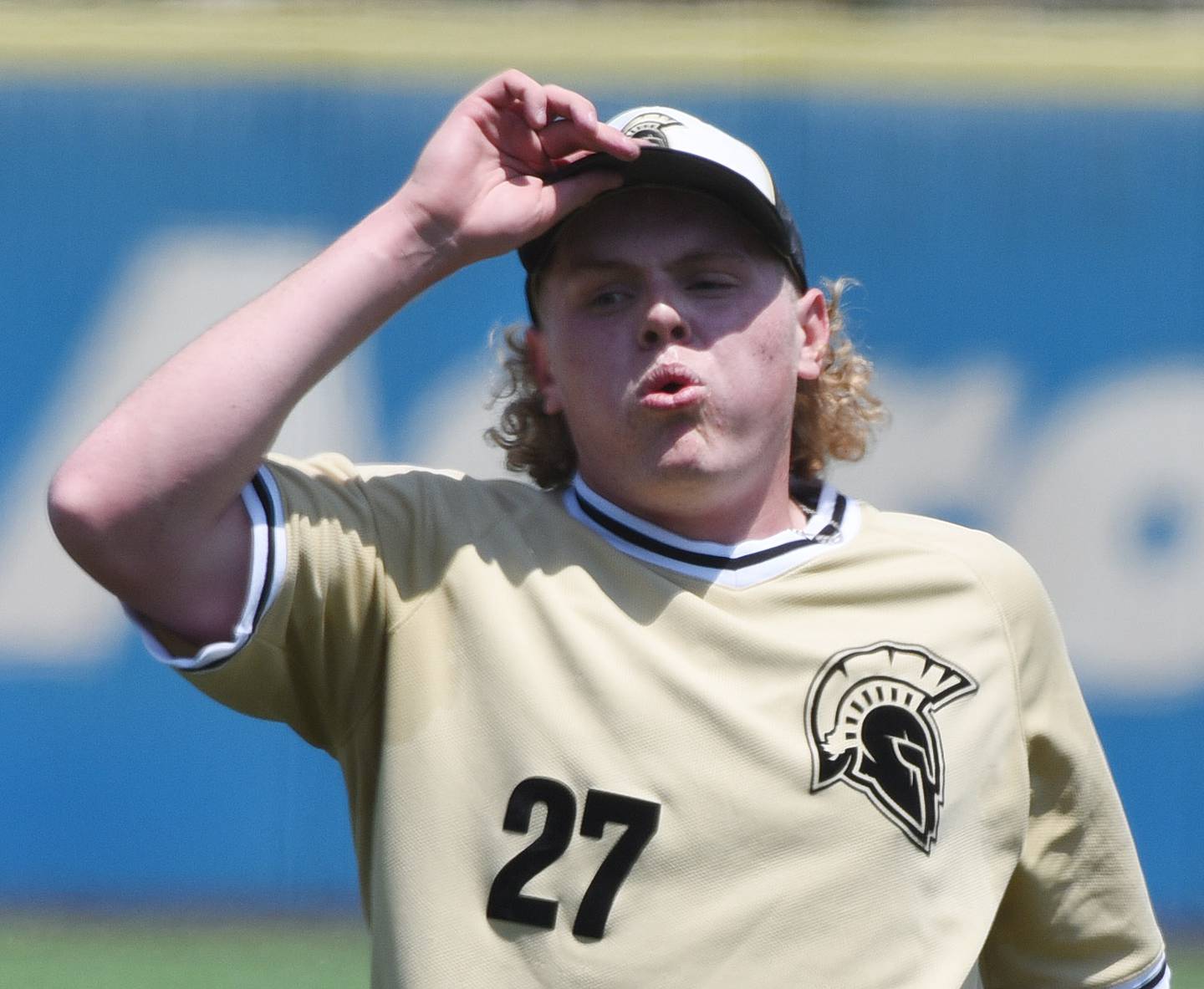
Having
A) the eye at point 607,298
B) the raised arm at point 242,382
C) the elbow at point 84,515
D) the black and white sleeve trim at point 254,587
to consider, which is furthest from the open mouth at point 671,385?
the elbow at point 84,515

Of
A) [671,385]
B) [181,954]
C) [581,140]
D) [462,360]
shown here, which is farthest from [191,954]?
[581,140]

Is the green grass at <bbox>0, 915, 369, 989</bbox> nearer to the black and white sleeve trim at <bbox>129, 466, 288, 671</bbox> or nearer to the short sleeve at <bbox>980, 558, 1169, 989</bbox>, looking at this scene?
the short sleeve at <bbox>980, 558, 1169, 989</bbox>

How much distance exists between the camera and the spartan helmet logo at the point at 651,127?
5.58ft

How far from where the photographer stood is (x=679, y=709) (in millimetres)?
1539

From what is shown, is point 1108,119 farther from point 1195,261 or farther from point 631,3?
point 631,3

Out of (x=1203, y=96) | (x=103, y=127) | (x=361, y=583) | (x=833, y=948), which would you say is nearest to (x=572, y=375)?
(x=361, y=583)

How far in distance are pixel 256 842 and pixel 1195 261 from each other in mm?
2860

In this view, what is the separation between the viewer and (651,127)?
1.74m

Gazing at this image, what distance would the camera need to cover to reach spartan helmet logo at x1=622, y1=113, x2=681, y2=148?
1700 mm

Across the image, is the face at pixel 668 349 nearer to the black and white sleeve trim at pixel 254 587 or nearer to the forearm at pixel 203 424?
the forearm at pixel 203 424

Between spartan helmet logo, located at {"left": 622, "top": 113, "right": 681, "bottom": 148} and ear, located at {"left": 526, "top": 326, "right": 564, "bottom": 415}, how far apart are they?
26cm

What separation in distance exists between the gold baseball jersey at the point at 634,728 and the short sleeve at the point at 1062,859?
0.01m

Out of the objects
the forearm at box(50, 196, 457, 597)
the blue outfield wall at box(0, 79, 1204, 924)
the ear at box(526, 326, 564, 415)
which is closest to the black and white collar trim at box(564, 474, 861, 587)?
the ear at box(526, 326, 564, 415)

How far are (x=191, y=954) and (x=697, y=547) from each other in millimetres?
2505
